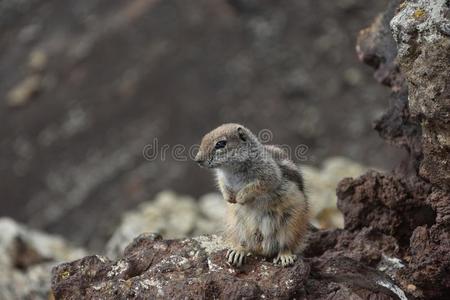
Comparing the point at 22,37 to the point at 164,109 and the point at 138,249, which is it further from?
the point at 138,249

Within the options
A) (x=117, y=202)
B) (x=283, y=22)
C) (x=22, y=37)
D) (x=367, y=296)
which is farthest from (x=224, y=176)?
(x=22, y=37)

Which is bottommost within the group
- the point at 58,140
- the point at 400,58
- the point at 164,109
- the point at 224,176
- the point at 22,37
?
the point at 224,176

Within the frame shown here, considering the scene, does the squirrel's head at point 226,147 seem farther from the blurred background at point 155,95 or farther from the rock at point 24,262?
the blurred background at point 155,95

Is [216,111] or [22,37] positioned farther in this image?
[22,37]

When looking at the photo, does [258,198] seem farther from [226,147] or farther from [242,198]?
[226,147]

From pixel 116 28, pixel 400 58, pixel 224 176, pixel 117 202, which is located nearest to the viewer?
pixel 400 58

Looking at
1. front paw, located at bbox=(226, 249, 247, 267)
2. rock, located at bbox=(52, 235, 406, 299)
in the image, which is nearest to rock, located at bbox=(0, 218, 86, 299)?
rock, located at bbox=(52, 235, 406, 299)

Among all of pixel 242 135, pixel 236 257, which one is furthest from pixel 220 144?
pixel 236 257
